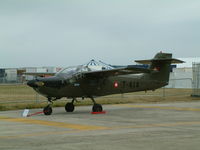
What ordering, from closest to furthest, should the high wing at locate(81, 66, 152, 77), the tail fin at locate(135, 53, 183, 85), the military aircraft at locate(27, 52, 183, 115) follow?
the high wing at locate(81, 66, 152, 77) → the military aircraft at locate(27, 52, 183, 115) → the tail fin at locate(135, 53, 183, 85)

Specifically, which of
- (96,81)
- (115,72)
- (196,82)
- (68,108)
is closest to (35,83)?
(68,108)

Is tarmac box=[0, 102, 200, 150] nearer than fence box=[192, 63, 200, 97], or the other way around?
tarmac box=[0, 102, 200, 150]

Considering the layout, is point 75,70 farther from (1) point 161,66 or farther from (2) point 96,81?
(1) point 161,66

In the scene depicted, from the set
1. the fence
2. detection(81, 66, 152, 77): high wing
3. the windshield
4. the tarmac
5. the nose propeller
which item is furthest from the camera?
the fence

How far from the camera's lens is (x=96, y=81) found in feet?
58.9

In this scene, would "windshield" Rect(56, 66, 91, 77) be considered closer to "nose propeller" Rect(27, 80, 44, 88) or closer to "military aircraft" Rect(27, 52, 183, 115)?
"military aircraft" Rect(27, 52, 183, 115)

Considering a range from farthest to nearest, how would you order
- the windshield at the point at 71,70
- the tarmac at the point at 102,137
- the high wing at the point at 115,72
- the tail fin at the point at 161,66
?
1. the tail fin at the point at 161,66
2. the windshield at the point at 71,70
3. the high wing at the point at 115,72
4. the tarmac at the point at 102,137

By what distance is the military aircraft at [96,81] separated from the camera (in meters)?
16.5

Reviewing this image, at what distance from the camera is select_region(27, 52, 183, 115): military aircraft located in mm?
16500

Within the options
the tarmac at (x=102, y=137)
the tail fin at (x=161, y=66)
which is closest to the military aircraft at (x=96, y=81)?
the tail fin at (x=161, y=66)

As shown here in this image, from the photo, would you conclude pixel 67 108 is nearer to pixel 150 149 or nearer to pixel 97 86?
pixel 97 86

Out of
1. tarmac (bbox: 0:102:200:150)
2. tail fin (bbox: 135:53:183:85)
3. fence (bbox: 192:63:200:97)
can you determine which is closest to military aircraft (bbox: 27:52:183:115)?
tail fin (bbox: 135:53:183:85)

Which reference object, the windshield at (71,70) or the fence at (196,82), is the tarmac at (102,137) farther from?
the fence at (196,82)

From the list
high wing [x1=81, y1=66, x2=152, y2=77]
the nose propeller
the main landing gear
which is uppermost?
high wing [x1=81, y1=66, x2=152, y2=77]
